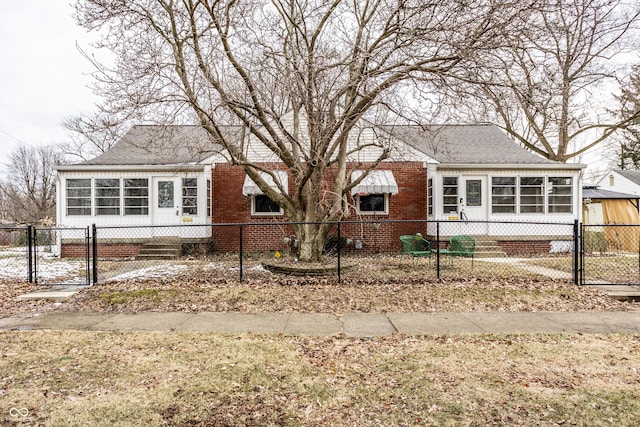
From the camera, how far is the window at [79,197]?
14742mm

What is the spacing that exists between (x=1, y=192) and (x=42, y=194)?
23.3 feet

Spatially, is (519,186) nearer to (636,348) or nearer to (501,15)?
(501,15)

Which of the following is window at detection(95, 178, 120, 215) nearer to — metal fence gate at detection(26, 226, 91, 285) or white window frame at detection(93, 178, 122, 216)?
white window frame at detection(93, 178, 122, 216)

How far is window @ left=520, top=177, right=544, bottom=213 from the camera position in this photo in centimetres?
1481

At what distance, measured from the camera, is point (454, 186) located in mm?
14828

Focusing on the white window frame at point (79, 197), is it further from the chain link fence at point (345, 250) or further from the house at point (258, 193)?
the chain link fence at point (345, 250)

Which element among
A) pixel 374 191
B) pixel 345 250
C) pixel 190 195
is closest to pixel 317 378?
pixel 374 191

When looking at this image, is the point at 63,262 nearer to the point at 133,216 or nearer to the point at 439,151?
the point at 133,216

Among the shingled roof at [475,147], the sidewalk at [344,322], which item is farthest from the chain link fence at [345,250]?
the sidewalk at [344,322]

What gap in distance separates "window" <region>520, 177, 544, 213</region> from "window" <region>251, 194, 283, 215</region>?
901 centimetres

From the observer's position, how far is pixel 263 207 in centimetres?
1561

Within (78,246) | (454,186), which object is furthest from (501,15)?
(78,246)

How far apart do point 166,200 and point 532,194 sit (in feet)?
44.2

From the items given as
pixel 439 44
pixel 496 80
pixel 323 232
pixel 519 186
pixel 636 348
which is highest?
pixel 439 44
